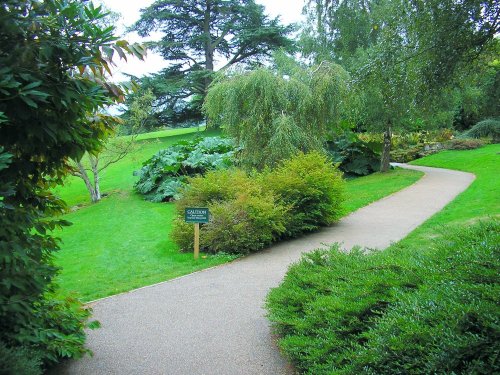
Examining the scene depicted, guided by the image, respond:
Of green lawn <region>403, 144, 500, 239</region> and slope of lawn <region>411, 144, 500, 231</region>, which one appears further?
slope of lawn <region>411, 144, 500, 231</region>

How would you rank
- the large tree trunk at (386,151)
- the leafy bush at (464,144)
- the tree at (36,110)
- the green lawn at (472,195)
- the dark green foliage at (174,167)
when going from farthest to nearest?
the leafy bush at (464,144), the large tree trunk at (386,151), the dark green foliage at (174,167), the green lawn at (472,195), the tree at (36,110)

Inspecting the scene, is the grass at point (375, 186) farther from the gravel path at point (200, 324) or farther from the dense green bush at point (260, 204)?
the gravel path at point (200, 324)

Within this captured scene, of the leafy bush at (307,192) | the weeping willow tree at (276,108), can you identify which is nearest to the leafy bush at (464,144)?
the weeping willow tree at (276,108)

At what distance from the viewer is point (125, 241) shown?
38.9 feet

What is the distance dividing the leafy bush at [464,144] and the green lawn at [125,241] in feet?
35.7

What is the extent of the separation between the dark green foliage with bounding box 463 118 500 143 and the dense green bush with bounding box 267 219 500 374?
30803mm

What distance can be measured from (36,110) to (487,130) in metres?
34.4

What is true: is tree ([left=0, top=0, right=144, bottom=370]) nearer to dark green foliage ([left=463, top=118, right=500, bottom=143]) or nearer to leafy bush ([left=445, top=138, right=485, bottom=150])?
leafy bush ([left=445, top=138, right=485, bottom=150])

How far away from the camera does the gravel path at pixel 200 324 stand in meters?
4.32

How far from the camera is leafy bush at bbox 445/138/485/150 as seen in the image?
29.8 metres

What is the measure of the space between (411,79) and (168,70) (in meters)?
33.3

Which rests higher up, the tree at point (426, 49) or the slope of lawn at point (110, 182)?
the tree at point (426, 49)

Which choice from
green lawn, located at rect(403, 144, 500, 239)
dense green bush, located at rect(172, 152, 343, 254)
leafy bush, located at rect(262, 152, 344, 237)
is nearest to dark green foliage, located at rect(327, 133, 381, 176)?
green lawn, located at rect(403, 144, 500, 239)

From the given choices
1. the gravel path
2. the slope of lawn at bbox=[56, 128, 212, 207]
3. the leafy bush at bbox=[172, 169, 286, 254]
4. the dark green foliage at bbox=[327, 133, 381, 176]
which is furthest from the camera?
the dark green foliage at bbox=[327, 133, 381, 176]
